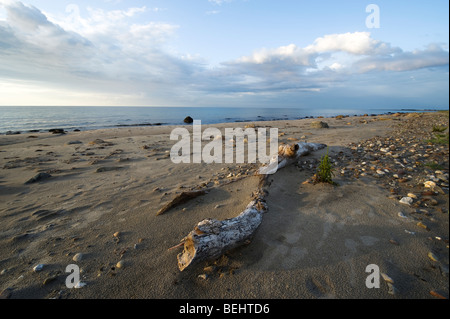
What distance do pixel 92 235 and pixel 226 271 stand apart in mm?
2576

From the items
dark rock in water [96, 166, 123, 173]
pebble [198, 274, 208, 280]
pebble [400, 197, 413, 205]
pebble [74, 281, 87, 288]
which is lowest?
pebble [74, 281, 87, 288]

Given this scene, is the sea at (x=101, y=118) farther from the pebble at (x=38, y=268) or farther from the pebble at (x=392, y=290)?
the pebble at (x=392, y=290)

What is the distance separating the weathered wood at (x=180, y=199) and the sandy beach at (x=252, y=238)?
0.10 meters

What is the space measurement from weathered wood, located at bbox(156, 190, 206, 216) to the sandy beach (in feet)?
0.34

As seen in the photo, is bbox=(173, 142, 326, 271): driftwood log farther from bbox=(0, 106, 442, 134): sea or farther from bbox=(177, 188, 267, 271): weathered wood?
bbox=(0, 106, 442, 134): sea

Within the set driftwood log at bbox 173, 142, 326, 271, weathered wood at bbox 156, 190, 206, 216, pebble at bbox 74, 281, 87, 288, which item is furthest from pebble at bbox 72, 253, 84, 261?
driftwood log at bbox 173, 142, 326, 271

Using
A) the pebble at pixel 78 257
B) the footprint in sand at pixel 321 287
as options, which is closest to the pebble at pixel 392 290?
the footprint in sand at pixel 321 287

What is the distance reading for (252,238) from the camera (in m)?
3.12

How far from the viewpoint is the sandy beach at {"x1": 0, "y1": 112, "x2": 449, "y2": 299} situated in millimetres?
2406

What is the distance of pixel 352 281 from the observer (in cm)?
238

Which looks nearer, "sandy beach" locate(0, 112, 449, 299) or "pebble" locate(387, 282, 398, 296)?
"pebble" locate(387, 282, 398, 296)

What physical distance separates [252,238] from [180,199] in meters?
1.95
